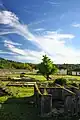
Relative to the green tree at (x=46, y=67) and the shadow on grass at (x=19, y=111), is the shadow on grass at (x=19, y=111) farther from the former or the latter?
the green tree at (x=46, y=67)

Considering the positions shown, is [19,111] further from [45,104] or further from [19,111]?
[45,104]

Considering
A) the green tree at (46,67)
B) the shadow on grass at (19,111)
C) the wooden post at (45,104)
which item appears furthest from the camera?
the green tree at (46,67)

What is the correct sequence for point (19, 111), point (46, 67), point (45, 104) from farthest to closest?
point (46, 67) → point (19, 111) → point (45, 104)

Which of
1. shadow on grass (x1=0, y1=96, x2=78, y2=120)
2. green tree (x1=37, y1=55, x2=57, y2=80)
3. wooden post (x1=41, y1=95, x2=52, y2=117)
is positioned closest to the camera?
shadow on grass (x1=0, y1=96, x2=78, y2=120)

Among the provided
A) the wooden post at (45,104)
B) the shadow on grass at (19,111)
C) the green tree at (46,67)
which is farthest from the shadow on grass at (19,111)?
the green tree at (46,67)

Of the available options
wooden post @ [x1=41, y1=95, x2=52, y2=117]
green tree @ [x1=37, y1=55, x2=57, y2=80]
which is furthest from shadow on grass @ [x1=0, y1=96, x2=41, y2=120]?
green tree @ [x1=37, y1=55, x2=57, y2=80]

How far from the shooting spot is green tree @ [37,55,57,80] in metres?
55.1

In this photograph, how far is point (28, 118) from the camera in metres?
16.6

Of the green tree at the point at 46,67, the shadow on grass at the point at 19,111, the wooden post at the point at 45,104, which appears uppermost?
the green tree at the point at 46,67

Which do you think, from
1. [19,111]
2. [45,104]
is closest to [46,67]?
[19,111]

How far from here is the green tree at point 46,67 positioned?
55094 mm

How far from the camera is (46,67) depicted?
55.1m

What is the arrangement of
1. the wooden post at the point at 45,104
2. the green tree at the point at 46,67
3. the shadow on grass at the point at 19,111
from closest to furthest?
the shadow on grass at the point at 19,111, the wooden post at the point at 45,104, the green tree at the point at 46,67

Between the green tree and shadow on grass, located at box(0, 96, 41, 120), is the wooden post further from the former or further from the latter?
the green tree
